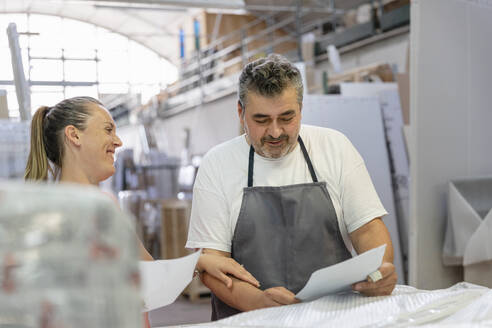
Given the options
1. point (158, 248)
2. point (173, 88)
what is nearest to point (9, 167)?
point (158, 248)

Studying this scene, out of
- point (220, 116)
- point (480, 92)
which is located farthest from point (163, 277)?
point (220, 116)

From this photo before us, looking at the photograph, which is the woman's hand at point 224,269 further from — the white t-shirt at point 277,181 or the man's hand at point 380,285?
the man's hand at point 380,285

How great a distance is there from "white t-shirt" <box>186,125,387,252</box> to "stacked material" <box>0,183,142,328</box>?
135 centimetres

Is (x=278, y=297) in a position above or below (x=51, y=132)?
below

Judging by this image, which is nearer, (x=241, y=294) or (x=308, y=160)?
(x=241, y=294)

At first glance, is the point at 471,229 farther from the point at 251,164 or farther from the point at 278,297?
the point at 278,297

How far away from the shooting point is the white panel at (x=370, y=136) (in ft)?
12.6

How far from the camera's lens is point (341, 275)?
1288mm

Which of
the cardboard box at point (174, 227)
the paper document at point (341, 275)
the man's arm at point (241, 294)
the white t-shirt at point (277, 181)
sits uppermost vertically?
the white t-shirt at point (277, 181)

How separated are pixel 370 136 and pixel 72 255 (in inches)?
146

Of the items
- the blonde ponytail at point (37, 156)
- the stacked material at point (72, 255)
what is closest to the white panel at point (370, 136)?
the blonde ponytail at point (37, 156)

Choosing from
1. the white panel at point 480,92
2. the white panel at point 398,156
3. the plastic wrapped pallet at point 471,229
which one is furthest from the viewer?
the white panel at point 398,156

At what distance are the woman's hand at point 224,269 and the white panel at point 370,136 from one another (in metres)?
2.27

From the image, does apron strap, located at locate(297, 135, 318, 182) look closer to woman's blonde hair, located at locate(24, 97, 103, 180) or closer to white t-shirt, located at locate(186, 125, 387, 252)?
white t-shirt, located at locate(186, 125, 387, 252)
